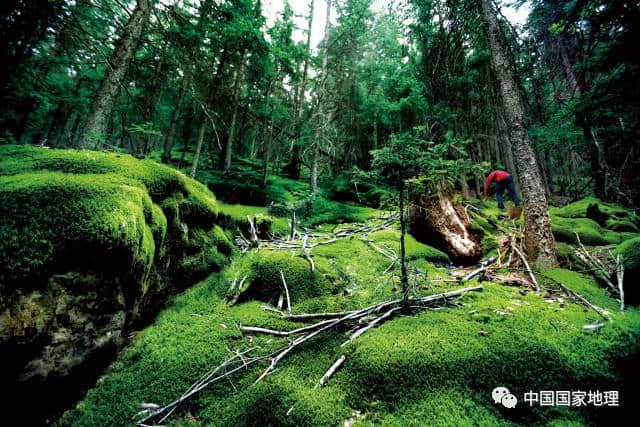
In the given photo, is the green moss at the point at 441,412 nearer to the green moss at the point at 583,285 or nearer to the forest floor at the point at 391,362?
the forest floor at the point at 391,362

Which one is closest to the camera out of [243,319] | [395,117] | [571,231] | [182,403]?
[182,403]

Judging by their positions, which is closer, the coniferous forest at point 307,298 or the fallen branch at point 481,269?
the coniferous forest at point 307,298

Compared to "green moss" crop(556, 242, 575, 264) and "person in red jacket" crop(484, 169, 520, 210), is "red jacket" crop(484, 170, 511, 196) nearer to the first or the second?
"person in red jacket" crop(484, 169, 520, 210)

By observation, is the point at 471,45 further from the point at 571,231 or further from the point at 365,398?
the point at 365,398

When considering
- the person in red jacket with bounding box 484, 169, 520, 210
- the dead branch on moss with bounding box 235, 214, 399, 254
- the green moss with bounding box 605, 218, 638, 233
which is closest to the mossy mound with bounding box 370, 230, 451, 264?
the dead branch on moss with bounding box 235, 214, 399, 254

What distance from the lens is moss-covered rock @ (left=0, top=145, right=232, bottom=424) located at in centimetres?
193

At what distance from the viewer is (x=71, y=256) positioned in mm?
2291

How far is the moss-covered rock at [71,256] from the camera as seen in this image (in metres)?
1.93

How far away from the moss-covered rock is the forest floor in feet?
1.82

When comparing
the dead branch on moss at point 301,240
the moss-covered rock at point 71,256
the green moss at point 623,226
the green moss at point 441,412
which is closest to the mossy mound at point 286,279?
the dead branch on moss at point 301,240

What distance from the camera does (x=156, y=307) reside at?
3.61 m

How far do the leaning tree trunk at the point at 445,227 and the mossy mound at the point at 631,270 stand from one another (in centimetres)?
209

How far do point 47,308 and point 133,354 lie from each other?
115cm

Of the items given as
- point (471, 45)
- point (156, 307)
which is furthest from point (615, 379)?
point (471, 45)
